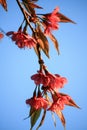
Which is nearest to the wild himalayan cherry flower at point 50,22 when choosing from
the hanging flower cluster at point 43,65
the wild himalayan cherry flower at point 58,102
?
the hanging flower cluster at point 43,65

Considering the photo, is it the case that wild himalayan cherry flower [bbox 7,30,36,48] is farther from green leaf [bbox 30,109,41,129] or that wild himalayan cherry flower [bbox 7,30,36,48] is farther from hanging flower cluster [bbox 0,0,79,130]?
green leaf [bbox 30,109,41,129]

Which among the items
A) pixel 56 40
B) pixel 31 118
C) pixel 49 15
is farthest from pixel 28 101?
pixel 49 15

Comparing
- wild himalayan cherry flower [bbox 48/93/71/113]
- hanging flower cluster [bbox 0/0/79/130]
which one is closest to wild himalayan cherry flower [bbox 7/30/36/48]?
hanging flower cluster [bbox 0/0/79/130]

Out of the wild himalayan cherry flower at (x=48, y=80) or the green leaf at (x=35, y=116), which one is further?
the green leaf at (x=35, y=116)

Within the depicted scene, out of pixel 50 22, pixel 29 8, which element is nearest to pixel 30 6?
pixel 29 8

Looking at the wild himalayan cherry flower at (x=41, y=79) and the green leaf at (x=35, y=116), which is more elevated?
the wild himalayan cherry flower at (x=41, y=79)

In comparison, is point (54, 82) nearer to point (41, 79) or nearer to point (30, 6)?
point (41, 79)

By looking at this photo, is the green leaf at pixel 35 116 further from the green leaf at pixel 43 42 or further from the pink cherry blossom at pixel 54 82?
the green leaf at pixel 43 42

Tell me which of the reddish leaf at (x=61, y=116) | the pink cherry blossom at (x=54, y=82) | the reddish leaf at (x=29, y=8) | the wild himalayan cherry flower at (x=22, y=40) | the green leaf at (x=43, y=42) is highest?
the reddish leaf at (x=29, y=8)
